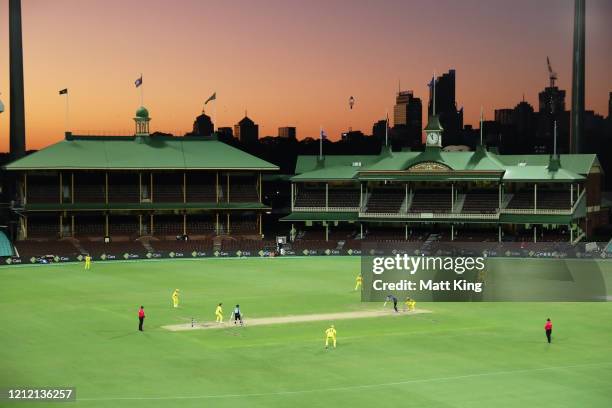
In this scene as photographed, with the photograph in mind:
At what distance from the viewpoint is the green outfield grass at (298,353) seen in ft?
111

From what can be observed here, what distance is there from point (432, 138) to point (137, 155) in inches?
1380

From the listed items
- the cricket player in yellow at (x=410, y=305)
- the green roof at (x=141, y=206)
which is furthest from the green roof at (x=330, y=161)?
the cricket player in yellow at (x=410, y=305)

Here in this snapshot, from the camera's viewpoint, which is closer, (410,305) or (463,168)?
(410,305)

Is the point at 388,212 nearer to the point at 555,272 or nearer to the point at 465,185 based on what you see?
the point at 465,185

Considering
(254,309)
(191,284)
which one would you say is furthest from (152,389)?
(191,284)

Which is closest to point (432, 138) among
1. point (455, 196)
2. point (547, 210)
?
point (455, 196)

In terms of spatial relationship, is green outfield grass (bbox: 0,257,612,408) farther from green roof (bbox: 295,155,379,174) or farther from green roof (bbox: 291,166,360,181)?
green roof (bbox: 295,155,379,174)

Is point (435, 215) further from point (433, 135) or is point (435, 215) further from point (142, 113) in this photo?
point (142, 113)

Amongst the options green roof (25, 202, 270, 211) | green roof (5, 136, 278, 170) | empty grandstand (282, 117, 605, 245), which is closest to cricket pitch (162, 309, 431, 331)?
empty grandstand (282, 117, 605, 245)

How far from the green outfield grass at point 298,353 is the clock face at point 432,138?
4692 centimetres

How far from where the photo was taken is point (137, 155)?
108 m

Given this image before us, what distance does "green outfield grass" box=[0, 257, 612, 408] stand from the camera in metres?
33.8

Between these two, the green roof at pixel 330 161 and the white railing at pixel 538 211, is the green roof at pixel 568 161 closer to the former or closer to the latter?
the white railing at pixel 538 211

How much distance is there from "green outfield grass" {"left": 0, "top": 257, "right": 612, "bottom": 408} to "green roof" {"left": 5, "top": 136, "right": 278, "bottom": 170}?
127ft
